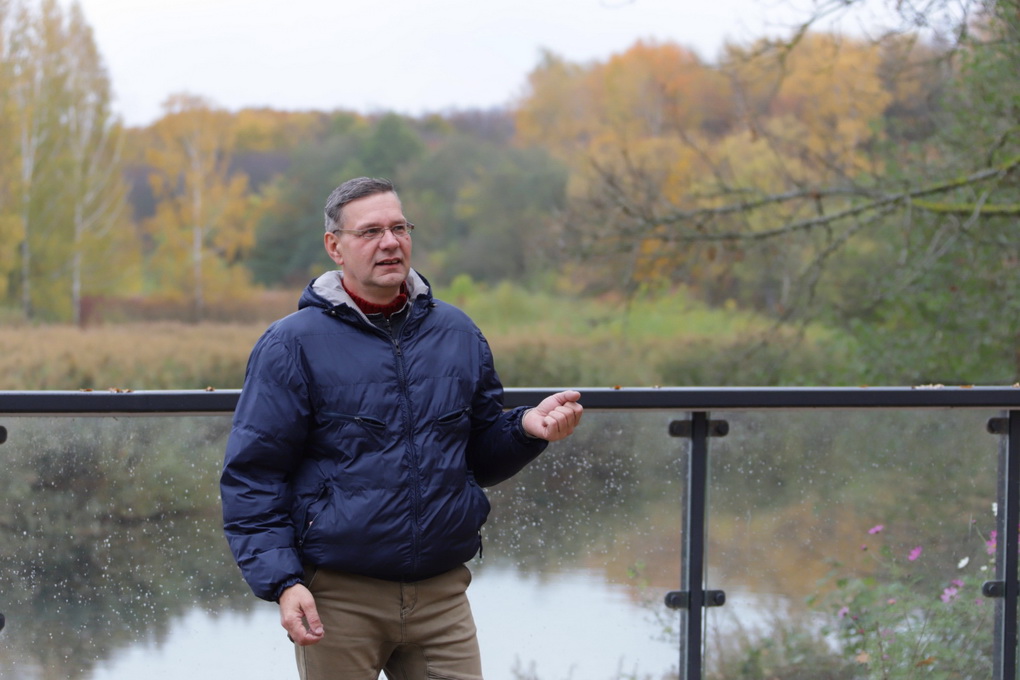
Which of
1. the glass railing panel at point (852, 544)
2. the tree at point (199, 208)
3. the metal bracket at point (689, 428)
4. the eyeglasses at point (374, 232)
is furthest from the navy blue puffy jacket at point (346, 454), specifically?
the tree at point (199, 208)

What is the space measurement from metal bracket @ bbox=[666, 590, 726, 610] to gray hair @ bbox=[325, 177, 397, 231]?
166 cm

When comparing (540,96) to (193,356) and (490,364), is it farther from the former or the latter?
(490,364)

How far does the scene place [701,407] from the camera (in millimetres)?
3246

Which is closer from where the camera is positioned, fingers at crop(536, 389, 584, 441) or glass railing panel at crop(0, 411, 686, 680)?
fingers at crop(536, 389, 584, 441)

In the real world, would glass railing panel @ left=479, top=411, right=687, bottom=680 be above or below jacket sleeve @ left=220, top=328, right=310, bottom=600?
below

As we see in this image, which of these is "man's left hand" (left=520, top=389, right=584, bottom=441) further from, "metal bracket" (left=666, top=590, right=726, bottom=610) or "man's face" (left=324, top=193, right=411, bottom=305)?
"metal bracket" (left=666, top=590, right=726, bottom=610)

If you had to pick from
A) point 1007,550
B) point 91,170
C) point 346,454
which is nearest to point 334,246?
point 346,454

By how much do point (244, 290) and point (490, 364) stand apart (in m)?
20.8

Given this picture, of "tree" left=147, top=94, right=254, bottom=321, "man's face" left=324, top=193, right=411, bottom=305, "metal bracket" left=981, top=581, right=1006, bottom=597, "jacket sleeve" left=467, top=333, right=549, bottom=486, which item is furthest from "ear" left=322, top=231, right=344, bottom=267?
"tree" left=147, top=94, right=254, bottom=321

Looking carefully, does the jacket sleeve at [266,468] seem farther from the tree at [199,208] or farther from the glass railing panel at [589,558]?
the tree at [199,208]

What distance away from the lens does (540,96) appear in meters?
23.6

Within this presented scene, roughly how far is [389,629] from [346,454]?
390 mm

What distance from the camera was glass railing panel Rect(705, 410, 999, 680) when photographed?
338 centimetres

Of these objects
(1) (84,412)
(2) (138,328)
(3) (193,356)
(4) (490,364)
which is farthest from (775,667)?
(2) (138,328)
